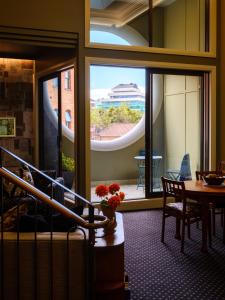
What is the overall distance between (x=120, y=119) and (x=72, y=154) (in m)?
3.21

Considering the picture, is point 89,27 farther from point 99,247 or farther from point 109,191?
point 99,247

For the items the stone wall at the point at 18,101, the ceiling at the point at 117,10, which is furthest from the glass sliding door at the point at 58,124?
the ceiling at the point at 117,10

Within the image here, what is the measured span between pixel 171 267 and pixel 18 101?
4926 mm

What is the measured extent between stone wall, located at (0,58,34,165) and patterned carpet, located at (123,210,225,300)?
3.23m

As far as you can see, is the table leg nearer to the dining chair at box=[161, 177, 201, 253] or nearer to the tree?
the dining chair at box=[161, 177, 201, 253]

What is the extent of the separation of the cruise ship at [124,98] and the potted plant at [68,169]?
274 cm

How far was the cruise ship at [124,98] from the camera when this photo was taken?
362 inches

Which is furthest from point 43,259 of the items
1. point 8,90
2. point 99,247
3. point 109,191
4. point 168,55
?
point 8,90

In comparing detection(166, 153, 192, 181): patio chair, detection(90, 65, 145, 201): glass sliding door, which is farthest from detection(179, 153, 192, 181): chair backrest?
detection(90, 65, 145, 201): glass sliding door

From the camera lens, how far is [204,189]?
4.22 m

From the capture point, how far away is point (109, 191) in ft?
11.0

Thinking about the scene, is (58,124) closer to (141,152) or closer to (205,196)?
(141,152)

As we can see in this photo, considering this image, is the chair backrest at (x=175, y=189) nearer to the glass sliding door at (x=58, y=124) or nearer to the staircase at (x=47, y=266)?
the staircase at (x=47, y=266)

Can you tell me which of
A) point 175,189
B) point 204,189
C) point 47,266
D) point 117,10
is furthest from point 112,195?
point 117,10
